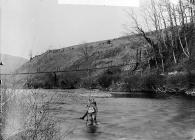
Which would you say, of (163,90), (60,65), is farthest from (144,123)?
(60,65)

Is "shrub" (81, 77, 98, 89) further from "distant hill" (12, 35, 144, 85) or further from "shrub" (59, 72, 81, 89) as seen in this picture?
"distant hill" (12, 35, 144, 85)

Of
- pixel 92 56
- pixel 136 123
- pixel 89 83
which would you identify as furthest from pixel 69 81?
pixel 136 123

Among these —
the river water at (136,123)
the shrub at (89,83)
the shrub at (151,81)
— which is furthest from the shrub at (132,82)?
the river water at (136,123)

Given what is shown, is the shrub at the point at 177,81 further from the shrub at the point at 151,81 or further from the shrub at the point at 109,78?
the shrub at the point at 109,78

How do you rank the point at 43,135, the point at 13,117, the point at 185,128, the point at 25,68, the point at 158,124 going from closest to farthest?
the point at 43,135 < the point at 13,117 < the point at 185,128 < the point at 158,124 < the point at 25,68

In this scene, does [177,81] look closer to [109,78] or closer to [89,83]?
[109,78]

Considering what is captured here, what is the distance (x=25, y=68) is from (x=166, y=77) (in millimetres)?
92108

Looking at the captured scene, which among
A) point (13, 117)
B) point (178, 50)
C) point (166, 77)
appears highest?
point (178, 50)

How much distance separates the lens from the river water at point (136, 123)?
20359mm

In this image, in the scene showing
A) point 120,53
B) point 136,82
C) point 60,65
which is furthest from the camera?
point 60,65

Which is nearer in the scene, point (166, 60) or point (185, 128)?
point (185, 128)

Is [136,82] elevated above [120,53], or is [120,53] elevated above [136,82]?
[120,53]

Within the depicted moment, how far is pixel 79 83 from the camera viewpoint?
86.0 meters

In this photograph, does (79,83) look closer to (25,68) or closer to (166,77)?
(166,77)
